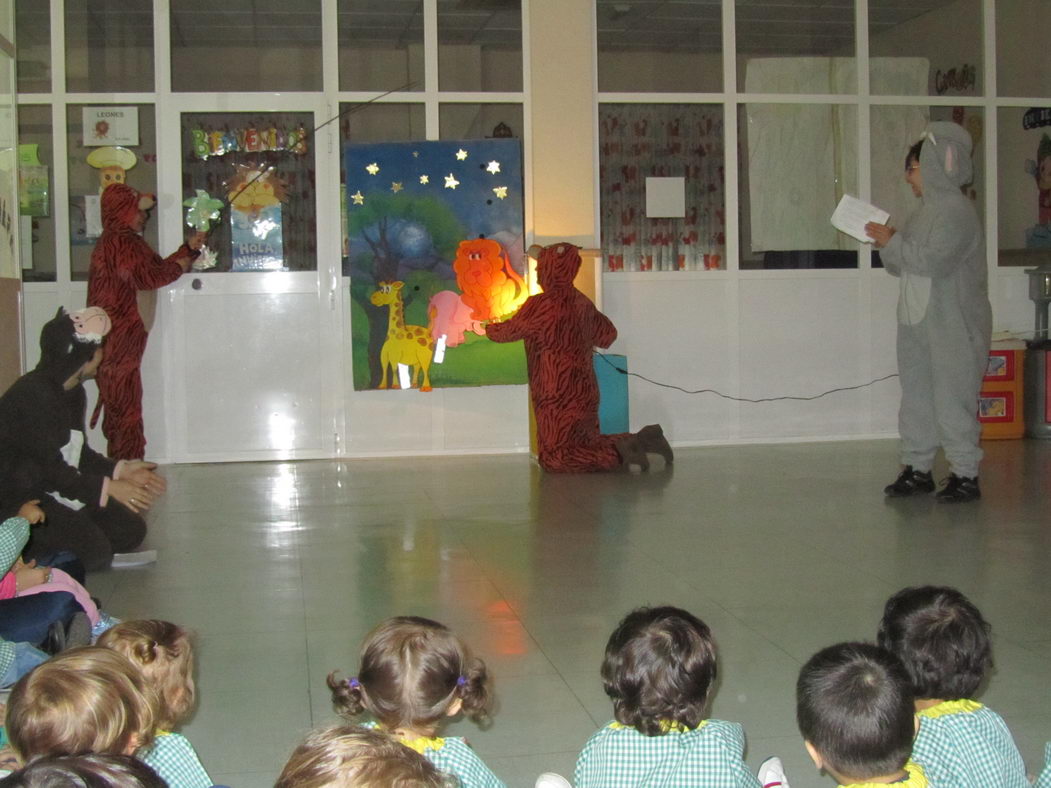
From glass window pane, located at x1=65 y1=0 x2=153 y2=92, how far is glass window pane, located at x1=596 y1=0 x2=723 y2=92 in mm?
3033

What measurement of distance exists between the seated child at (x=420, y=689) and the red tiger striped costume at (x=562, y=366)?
201 inches

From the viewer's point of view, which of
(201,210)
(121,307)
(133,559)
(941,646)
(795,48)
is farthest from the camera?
(795,48)

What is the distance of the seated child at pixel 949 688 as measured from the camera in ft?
6.22

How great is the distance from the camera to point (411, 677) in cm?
193

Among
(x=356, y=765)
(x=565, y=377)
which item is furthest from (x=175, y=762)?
(x=565, y=377)

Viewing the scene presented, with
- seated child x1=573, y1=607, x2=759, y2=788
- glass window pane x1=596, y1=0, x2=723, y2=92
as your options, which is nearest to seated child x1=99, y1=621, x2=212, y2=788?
seated child x1=573, y1=607, x2=759, y2=788

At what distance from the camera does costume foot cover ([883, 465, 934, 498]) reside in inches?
233

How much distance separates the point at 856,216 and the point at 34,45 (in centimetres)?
525

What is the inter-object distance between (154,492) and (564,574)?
5.04 feet

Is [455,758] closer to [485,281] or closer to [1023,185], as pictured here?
[485,281]

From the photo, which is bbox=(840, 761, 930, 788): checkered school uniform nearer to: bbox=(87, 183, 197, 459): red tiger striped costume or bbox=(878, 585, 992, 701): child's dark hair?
bbox=(878, 585, 992, 701): child's dark hair

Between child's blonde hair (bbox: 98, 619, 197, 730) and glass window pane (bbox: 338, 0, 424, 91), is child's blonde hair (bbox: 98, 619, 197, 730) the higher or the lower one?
the lower one

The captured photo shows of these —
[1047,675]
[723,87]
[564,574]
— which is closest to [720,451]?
[723,87]

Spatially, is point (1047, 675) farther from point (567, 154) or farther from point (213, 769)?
point (567, 154)
